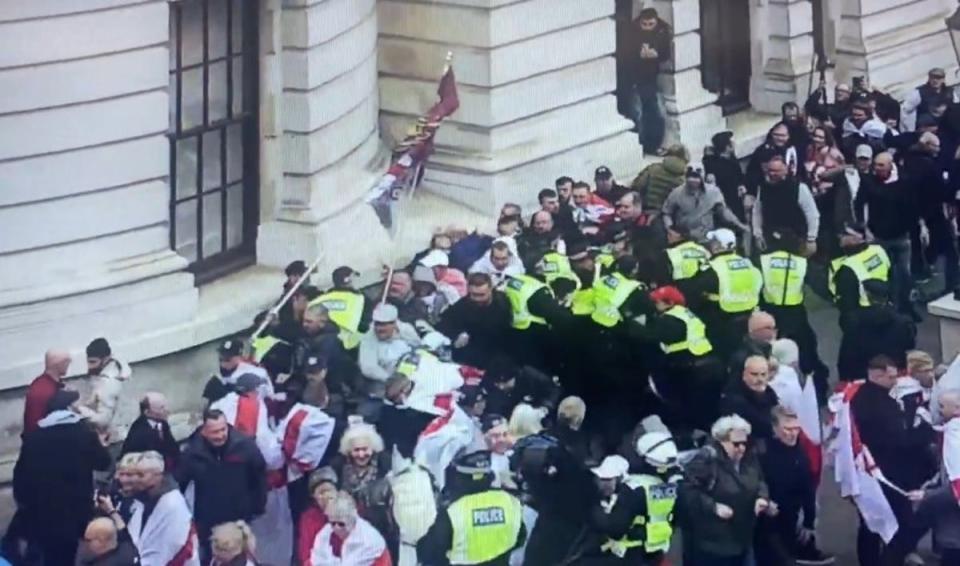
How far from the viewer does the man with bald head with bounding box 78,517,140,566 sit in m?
11.9

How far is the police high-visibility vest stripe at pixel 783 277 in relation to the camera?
15789 millimetres

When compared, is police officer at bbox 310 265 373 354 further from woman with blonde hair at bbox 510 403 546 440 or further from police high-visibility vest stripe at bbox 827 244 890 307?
police high-visibility vest stripe at bbox 827 244 890 307

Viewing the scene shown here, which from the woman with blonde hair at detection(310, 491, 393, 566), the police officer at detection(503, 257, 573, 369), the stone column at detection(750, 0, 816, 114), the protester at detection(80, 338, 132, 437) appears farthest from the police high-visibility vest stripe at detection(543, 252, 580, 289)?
the stone column at detection(750, 0, 816, 114)

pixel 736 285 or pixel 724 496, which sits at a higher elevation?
pixel 736 285

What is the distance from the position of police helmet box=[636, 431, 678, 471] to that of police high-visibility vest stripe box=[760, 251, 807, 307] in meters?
3.21

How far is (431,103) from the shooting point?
20.6 m

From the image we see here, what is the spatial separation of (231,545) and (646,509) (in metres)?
2.15

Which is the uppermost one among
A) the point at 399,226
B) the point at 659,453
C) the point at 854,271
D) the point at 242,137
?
the point at 242,137

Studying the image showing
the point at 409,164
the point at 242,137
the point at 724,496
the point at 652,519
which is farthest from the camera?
the point at 242,137

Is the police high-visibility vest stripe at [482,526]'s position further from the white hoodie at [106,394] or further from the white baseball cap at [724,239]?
the white baseball cap at [724,239]

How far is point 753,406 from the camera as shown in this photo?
44.9 ft

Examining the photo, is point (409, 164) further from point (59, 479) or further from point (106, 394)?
point (59, 479)

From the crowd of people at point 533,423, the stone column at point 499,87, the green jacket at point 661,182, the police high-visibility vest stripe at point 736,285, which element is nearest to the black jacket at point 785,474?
the crowd of people at point 533,423

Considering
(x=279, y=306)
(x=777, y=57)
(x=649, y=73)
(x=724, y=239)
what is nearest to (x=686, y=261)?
(x=724, y=239)
